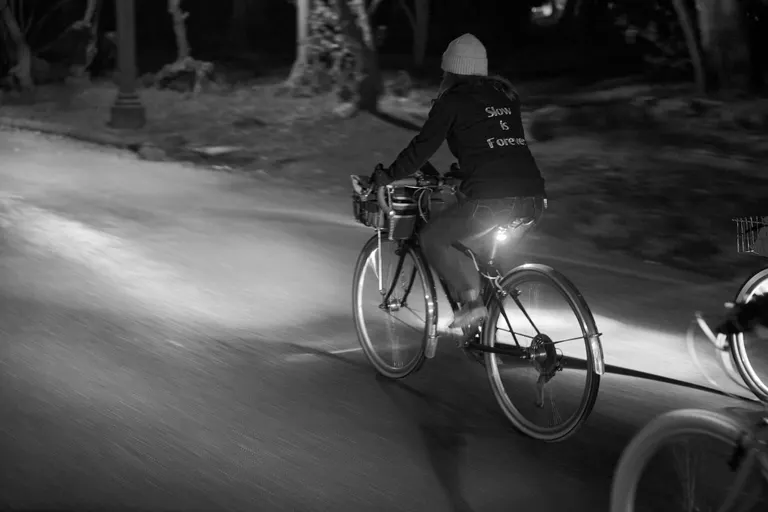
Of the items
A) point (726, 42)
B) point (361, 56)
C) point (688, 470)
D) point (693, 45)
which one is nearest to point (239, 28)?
point (361, 56)

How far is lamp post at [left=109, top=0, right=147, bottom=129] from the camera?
21250mm

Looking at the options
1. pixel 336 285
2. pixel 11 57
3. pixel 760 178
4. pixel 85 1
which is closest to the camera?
pixel 336 285

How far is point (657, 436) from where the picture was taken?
379 centimetres

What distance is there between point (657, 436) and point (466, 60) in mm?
2608

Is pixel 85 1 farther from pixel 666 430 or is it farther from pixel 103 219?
pixel 666 430

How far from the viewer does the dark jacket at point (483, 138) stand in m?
5.75

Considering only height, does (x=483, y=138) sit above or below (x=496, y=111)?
below

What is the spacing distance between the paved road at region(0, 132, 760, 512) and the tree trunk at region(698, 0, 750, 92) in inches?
466

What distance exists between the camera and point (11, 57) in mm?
35406

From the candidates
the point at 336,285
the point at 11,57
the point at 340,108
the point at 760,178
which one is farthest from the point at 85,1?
the point at 336,285

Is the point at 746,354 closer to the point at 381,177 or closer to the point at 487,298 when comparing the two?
the point at 487,298

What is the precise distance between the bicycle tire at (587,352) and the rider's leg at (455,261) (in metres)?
0.12

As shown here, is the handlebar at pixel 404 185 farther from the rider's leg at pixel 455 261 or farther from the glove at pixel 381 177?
the rider's leg at pixel 455 261

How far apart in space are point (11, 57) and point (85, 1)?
17.0 metres
